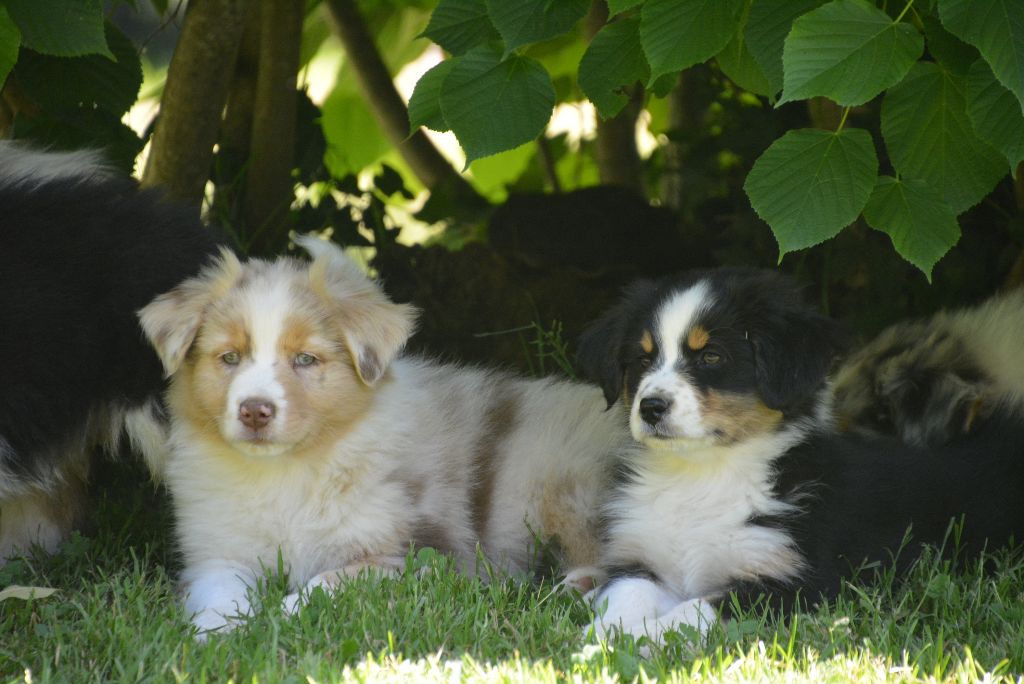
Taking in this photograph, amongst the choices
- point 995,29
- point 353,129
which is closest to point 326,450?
point 995,29

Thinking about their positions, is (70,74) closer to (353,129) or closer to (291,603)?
(291,603)

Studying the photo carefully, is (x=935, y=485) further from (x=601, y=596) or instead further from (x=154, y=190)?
(x=154, y=190)

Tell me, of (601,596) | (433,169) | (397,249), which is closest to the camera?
(601,596)

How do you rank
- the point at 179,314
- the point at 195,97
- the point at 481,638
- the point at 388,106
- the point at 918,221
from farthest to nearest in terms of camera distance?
the point at 388,106, the point at 195,97, the point at 179,314, the point at 918,221, the point at 481,638

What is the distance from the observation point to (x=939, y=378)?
4.18 metres

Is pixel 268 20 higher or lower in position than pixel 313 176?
higher

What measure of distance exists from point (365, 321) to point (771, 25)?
124cm

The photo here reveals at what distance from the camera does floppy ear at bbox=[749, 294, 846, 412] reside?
10.8ft

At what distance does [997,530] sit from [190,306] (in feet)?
7.29

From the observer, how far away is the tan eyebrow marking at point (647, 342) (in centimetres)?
339

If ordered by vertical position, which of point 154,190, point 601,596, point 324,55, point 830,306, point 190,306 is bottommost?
point 601,596

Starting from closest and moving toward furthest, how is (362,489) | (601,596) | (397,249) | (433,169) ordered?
(601,596)
(362,489)
(397,249)
(433,169)

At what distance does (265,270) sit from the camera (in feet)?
12.0

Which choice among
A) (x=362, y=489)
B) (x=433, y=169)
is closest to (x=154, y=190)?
(x=362, y=489)
